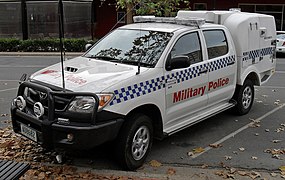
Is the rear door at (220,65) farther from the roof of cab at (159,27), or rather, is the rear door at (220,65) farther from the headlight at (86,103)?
the headlight at (86,103)

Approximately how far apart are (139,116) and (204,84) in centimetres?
156

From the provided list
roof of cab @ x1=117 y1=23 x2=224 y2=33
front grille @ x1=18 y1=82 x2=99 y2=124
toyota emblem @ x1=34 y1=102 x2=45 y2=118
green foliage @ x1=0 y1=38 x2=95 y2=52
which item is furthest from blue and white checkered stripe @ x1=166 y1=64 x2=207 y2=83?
green foliage @ x1=0 y1=38 x2=95 y2=52

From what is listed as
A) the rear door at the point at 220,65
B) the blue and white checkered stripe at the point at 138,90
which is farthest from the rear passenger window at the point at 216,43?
the blue and white checkered stripe at the point at 138,90

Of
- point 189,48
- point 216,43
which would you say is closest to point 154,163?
point 189,48

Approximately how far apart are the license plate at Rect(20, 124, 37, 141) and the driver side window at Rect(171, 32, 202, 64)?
2.14 m

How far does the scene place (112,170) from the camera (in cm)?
445

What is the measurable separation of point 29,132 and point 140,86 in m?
1.47

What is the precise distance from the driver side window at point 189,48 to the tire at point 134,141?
113 cm

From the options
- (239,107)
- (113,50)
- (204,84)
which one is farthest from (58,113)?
(239,107)

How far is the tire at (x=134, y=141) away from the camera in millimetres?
4352

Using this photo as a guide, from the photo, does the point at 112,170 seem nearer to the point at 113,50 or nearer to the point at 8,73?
the point at 113,50

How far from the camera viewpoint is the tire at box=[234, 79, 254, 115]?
6.90m

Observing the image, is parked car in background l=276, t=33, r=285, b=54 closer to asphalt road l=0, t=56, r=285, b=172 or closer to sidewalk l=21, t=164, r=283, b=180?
asphalt road l=0, t=56, r=285, b=172

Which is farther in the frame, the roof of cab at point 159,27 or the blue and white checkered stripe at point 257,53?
the blue and white checkered stripe at point 257,53
